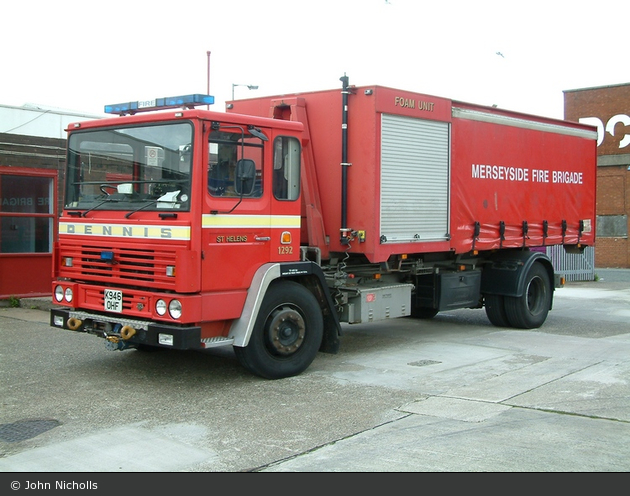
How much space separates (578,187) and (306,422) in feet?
29.1

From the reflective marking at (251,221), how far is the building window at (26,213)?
727cm

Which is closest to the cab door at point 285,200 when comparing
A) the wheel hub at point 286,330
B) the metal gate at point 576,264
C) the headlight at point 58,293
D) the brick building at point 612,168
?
the wheel hub at point 286,330

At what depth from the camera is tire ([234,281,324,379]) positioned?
8.09 m

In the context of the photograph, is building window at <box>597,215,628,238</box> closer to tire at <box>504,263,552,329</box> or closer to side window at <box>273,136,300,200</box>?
tire at <box>504,263,552,329</box>

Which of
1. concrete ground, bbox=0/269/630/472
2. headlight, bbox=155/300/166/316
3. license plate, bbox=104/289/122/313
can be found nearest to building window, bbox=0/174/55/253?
concrete ground, bbox=0/269/630/472

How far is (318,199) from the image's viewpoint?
9.68m

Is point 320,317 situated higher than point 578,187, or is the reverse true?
point 578,187

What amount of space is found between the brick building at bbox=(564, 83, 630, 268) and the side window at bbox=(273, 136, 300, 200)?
24122 mm

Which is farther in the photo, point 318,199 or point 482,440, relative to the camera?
point 318,199
